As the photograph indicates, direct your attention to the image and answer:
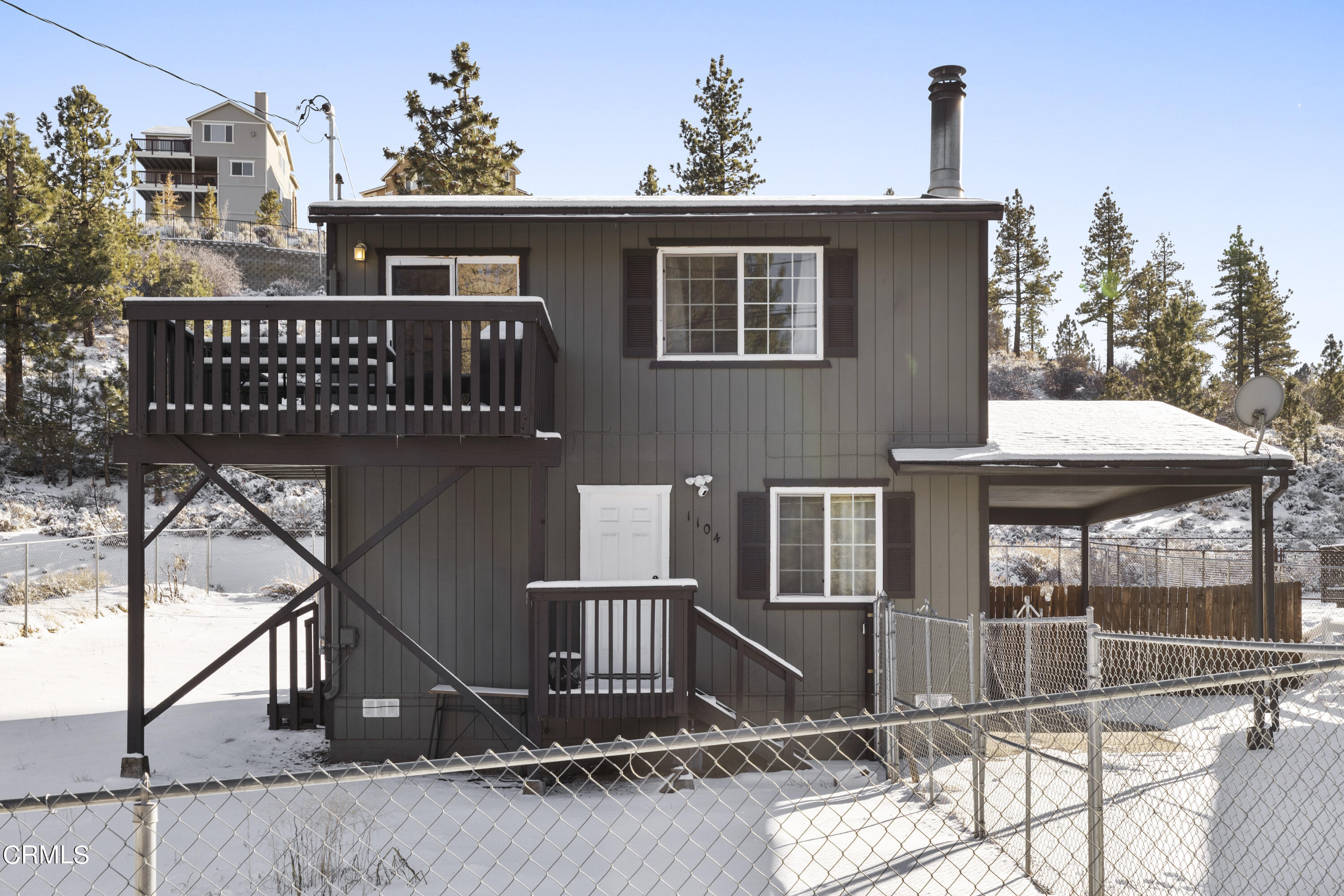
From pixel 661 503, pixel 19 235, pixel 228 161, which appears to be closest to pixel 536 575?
pixel 661 503

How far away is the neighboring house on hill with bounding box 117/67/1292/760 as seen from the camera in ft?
30.6

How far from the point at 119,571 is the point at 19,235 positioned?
36.6 ft

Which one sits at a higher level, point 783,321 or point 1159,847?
point 783,321

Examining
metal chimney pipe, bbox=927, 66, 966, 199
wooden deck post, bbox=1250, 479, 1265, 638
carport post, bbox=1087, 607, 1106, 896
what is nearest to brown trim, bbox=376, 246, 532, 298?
metal chimney pipe, bbox=927, 66, 966, 199

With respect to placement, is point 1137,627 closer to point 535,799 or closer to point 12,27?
point 535,799

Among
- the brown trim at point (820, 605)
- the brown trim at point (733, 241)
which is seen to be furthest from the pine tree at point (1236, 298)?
the brown trim at point (820, 605)

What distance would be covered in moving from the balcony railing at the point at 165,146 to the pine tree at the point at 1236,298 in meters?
62.6

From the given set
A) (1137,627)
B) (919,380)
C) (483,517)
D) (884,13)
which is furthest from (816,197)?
(1137,627)

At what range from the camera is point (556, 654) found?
7840 mm

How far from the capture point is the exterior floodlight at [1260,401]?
938 centimetres

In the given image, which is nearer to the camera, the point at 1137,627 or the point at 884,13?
the point at 884,13

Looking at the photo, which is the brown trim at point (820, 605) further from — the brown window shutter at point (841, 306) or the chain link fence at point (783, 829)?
the brown window shutter at point (841, 306)

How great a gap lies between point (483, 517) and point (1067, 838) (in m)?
6.21

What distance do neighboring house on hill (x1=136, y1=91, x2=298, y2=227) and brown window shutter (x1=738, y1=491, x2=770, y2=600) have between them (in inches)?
2055
